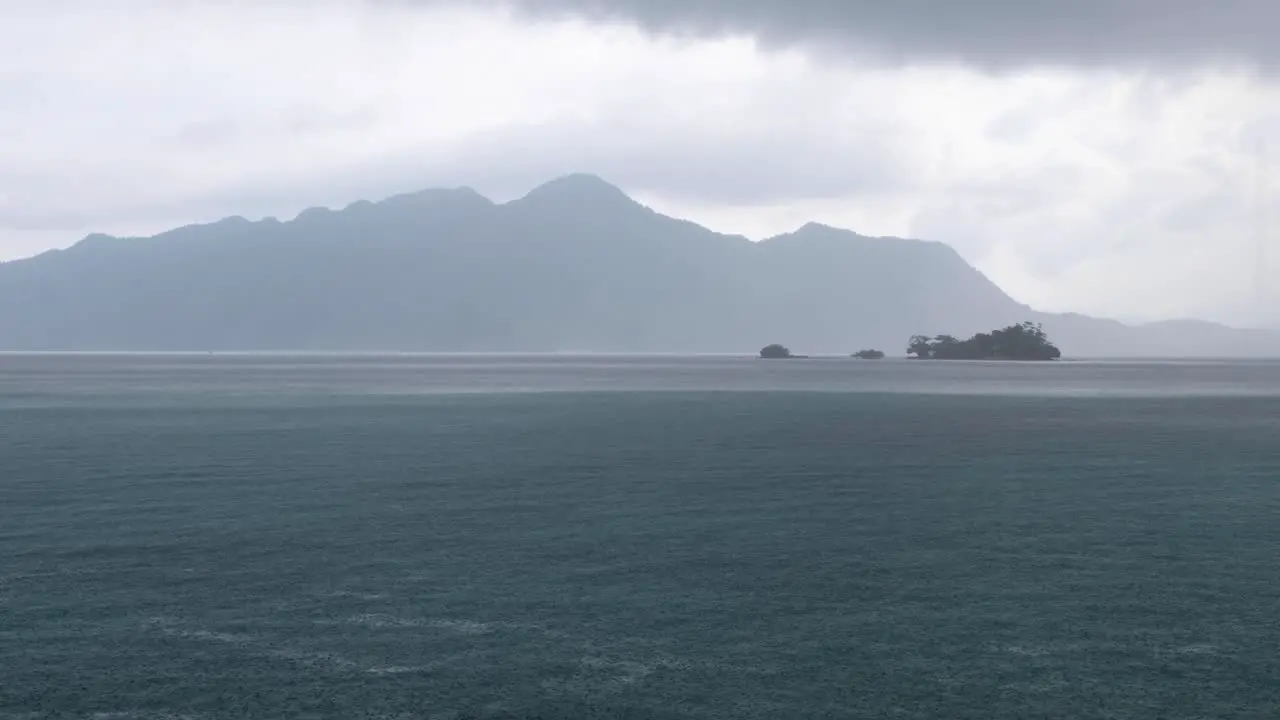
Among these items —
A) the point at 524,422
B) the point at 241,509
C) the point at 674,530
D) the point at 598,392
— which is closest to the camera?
the point at 674,530

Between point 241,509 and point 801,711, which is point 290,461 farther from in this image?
point 801,711

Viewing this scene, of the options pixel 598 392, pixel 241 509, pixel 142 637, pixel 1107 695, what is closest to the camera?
pixel 1107 695

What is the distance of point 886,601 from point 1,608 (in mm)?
31265

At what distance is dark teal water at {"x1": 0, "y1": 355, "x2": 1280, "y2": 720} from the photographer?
30109 millimetres

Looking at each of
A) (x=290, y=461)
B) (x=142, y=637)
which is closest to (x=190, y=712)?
(x=142, y=637)

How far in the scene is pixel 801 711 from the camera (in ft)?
94.8

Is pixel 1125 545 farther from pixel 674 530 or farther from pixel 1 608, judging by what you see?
pixel 1 608

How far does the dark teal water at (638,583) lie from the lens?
30.1 meters

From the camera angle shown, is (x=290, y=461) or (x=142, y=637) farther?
(x=290, y=461)

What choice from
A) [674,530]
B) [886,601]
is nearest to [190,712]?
[886,601]

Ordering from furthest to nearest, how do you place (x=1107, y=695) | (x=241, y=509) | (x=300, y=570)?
(x=241, y=509) < (x=300, y=570) < (x=1107, y=695)

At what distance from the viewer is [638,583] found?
1651 inches

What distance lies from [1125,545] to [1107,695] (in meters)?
21.8

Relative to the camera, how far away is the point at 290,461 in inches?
3268
